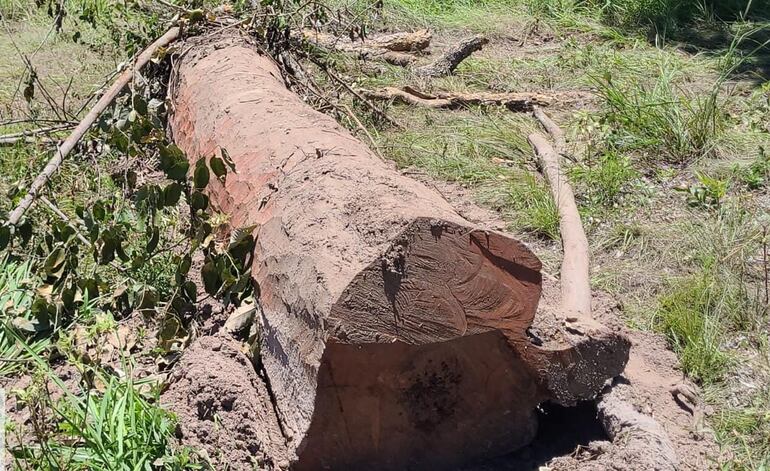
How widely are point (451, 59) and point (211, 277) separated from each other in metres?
3.90

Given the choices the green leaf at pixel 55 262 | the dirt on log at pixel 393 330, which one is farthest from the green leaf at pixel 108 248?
the dirt on log at pixel 393 330

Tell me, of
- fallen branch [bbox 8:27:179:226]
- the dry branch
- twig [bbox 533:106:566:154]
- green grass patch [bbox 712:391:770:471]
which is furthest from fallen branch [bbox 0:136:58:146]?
green grass patch [bbox 712:391:770:471]

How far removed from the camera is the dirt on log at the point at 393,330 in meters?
2.29

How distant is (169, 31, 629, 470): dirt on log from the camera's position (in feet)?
7.50

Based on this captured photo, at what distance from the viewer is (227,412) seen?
8.63 ft

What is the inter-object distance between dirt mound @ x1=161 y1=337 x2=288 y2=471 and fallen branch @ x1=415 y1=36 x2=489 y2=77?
4011mm

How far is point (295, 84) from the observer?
5191mm

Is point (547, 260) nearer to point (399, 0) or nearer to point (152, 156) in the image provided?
point (152, 156)

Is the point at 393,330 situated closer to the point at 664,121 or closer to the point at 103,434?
the point at 103,434

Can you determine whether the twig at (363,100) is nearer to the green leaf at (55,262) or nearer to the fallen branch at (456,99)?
the fallen branch at (456,99)

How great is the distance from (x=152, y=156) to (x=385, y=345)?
10.0 feet

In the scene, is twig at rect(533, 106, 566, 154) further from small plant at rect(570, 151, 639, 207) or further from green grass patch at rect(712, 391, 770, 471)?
green grass patch at rect(712, 391, 770, 471)

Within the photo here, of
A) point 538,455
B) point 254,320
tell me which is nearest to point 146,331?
point 254,320

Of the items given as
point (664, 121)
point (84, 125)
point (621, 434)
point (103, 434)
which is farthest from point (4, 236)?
point (664, 121)
